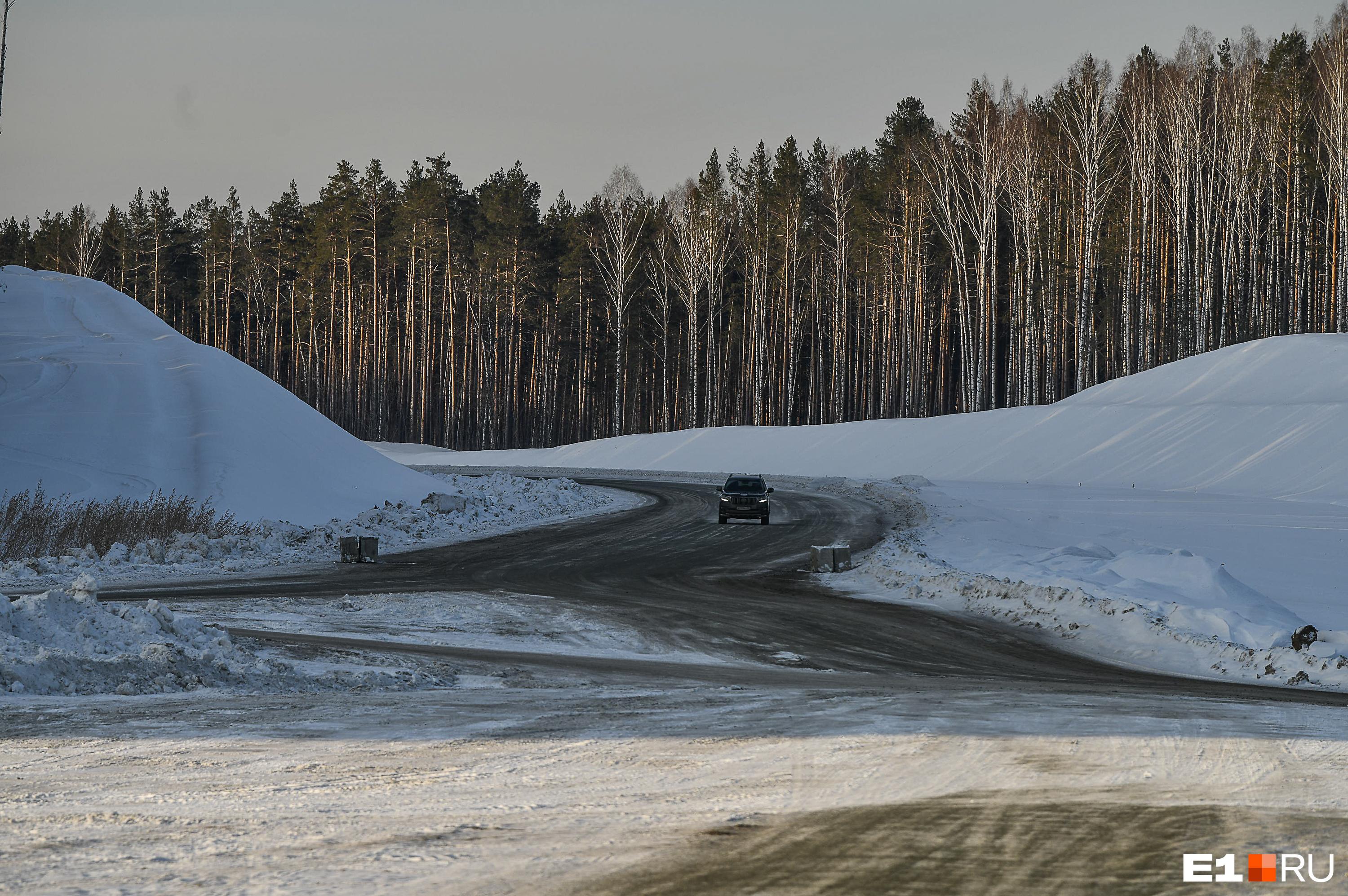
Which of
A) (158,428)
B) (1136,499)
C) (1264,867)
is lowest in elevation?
(1264,867)

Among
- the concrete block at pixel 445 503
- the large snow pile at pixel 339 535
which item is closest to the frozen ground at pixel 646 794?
the large snow pile at pixel 339 535

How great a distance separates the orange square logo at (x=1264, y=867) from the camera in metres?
4.62

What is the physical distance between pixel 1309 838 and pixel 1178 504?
30.0 metres

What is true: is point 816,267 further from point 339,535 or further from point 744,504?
point 339,535

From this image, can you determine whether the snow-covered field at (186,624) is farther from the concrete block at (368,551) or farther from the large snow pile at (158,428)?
the large snow pile at (158,428)

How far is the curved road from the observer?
12109mm

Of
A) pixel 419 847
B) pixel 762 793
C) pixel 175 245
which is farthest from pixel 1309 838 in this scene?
pixel 175 245

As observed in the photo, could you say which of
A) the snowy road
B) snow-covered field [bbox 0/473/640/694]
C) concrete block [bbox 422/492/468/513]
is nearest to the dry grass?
snow-covered field [bbox 0/473/640/694]

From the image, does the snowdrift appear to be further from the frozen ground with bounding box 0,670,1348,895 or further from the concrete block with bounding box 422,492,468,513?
the frozen ground with bounding box 0,670,1348,895

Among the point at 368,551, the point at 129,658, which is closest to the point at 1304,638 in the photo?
the point at 129,658

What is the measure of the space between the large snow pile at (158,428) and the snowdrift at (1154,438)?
2352cm

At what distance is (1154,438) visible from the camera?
41969 mm

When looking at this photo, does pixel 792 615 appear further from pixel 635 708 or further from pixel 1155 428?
pixel 1155 428

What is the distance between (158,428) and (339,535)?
29.0ft
